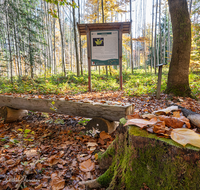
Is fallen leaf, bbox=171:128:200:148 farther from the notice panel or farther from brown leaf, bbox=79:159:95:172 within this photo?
the notice panel

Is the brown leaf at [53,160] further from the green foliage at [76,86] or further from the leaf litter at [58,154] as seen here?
the green foliage at [76,86]

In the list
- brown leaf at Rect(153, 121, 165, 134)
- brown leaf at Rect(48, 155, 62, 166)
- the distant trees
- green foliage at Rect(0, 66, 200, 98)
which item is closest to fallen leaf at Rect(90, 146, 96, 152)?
brown leaf at Rect(48, 155, 62, 166)

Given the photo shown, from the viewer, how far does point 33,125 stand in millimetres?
3475

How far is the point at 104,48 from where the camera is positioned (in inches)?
271

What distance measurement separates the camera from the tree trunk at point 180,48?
15.5ft

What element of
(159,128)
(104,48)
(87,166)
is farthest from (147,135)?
(104,48)

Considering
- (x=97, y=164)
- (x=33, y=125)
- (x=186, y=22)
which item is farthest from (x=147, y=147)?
(x=186, y=22)

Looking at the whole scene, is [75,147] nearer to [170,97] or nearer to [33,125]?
[33,125]

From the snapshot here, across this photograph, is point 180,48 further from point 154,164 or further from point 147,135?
point 154,164

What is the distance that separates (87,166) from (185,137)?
1427 mm

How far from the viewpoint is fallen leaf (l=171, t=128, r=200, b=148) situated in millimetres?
900

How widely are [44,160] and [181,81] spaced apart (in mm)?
5064

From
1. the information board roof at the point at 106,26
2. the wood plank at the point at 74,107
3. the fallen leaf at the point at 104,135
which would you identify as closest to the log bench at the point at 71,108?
the wood plank at the point at 74,107

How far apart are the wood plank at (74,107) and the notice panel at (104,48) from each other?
434cm
